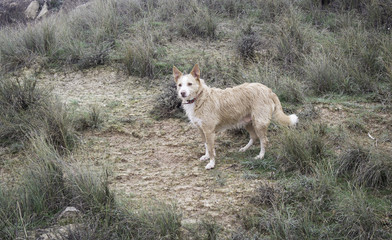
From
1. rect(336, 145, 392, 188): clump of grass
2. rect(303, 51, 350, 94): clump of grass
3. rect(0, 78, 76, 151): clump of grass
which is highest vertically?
rect(0, 78, 76, 151): clump of grass

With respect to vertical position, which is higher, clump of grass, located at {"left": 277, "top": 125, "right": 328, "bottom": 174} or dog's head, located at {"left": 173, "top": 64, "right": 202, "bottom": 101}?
dog's head, located at {"left": 173, "top": 64, "right": 202, "bottom": 101}

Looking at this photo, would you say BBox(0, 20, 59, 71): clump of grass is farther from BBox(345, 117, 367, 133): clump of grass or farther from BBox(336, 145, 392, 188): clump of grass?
BBox(336, 145, 392, 188): clump of grass

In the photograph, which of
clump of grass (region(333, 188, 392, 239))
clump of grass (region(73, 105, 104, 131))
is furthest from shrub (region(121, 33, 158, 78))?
clump of grass (region(333, 188, 392, 239))

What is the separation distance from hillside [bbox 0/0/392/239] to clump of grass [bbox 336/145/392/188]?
0.02m

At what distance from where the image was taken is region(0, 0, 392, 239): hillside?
410cm

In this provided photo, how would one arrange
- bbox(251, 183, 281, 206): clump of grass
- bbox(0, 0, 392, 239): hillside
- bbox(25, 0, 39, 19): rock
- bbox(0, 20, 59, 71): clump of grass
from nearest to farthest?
1. bbox(0, 0, 392, 239): hillside
2. bbox(251, 183, 281, 206): clump of grass
3. bbox(0, 20, 59, 71): clump of grass
4. bbox(25, 0, 39, 19): rock

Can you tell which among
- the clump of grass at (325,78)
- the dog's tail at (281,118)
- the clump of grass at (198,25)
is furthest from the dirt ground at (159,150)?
the clump of grass at (198,25)

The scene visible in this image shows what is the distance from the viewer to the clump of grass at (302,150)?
503 cm

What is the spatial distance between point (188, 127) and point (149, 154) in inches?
44.4

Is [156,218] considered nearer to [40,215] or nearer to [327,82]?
[40,215]

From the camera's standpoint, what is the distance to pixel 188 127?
6.96 m

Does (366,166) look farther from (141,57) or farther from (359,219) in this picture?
(141,57)

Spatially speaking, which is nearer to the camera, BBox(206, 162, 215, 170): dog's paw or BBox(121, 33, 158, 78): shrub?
BBox(206, 162, 215, 170): dog's paw

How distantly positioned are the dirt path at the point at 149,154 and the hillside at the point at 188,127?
0.03 meters
